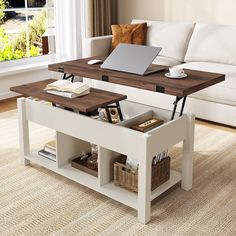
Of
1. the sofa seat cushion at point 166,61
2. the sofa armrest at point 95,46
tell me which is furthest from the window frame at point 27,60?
the sofa seat cushion at point 166,61

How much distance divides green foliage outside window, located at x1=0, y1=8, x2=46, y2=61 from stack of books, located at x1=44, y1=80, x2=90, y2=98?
2138 millimetres

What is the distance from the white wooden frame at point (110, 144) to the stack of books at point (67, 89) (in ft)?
0.31

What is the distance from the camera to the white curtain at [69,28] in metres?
4.61

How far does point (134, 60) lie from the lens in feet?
8.73

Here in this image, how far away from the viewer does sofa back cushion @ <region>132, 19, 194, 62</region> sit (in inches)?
166

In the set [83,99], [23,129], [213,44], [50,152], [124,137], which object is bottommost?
[50,152]

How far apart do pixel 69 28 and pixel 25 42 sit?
1.68 ft

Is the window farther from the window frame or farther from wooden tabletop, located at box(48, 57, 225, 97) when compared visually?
wooden tabletop, located at box(48, 57, 225, 97)

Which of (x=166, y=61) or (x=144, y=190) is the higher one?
(x=166, y=61)

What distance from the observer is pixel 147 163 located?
6.62 feet

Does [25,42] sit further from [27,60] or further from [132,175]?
[132,175]

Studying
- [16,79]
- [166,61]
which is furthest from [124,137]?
[16,79]

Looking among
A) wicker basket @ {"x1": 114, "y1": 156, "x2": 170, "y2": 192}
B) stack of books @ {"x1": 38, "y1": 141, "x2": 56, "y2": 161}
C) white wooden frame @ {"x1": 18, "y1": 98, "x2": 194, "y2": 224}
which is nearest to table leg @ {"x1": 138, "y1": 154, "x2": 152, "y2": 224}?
white wooden frame @ {"x1": 18, "y1": 98, "x2": 194, "y2": 224}

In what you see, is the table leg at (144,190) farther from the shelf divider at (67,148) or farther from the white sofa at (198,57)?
the white sofa at (198,57)
